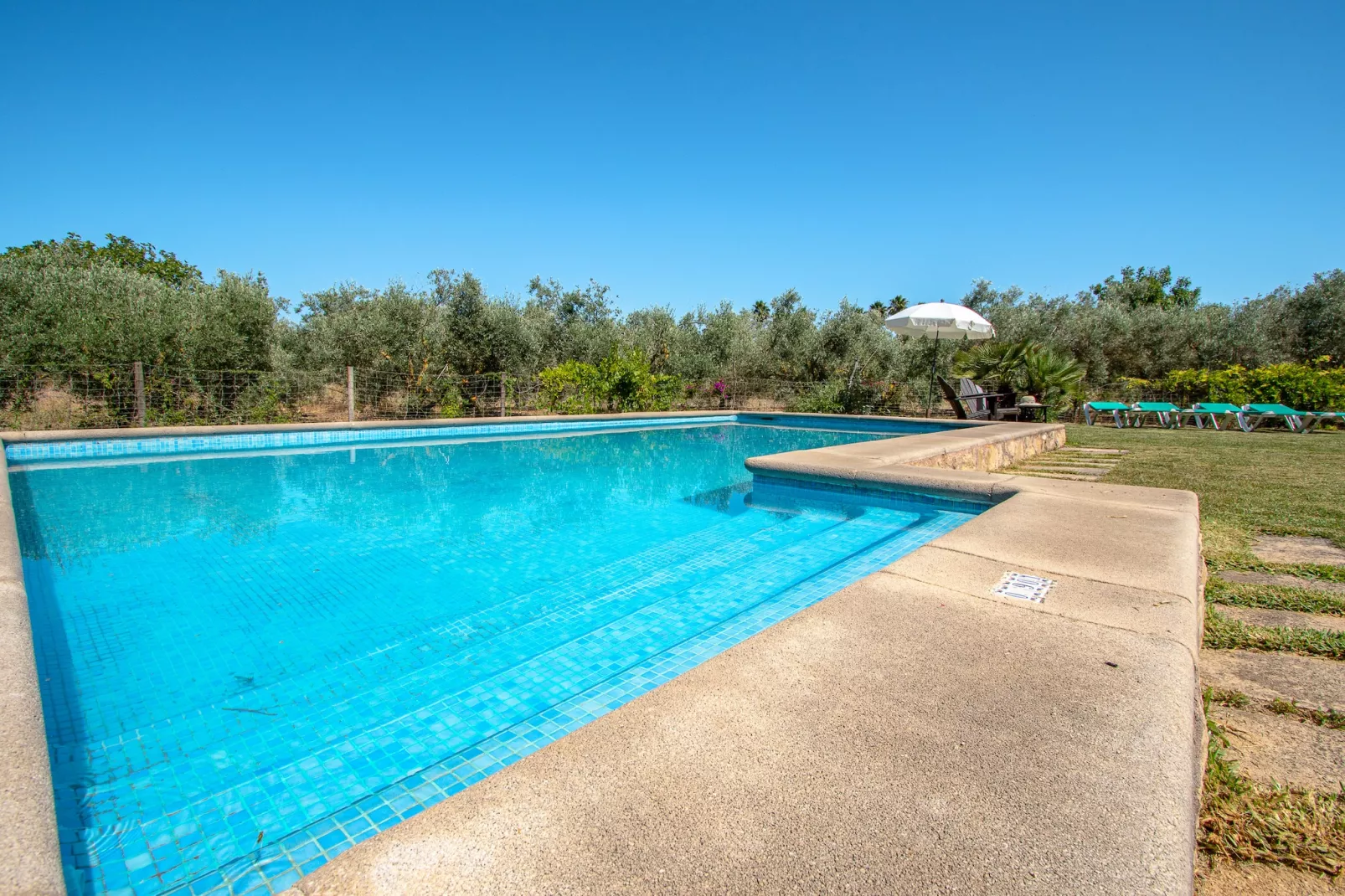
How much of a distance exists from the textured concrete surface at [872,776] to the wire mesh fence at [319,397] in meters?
12.6

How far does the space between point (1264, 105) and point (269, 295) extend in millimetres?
21192

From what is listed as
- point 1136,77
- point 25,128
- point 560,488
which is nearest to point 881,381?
point 1136,77

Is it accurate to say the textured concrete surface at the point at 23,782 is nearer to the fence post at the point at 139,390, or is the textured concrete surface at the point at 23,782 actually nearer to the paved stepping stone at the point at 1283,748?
the paved stepping stone at the point at 1283,748

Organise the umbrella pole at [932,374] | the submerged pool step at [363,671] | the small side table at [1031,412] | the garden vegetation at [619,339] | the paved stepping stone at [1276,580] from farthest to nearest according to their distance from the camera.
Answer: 1. the small side table at [1031,412]
2. the umbrella pole at [932,374]
3. the garden vegetation at [619,339]
4. the paved stepping stone at [1276,580]
5. the submerged pool step at [363,671]

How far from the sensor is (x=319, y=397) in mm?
13094

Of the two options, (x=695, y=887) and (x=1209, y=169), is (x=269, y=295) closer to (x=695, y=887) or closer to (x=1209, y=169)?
(x=695, y=887)

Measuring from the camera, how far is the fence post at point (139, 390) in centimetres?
1027

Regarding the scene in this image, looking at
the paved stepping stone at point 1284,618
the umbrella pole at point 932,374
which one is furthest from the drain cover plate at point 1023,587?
the umbrella pole at point 932,374

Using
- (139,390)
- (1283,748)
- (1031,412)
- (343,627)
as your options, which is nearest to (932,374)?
(1031,412)

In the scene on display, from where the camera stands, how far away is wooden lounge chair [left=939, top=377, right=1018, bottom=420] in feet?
40.8

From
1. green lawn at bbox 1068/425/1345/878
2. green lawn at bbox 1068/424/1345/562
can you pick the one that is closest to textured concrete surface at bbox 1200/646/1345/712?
green lawn at bbox 1068/425/1345/878

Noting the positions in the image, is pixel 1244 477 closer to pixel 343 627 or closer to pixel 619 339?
pixel 343 627

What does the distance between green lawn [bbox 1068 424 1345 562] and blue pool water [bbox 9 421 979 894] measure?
1.71 metres

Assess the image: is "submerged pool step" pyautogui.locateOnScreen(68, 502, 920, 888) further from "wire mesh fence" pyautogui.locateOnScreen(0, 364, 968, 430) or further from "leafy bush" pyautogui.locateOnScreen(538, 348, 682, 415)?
"leafy bush" pyautogui.locateOnScreen(538, 348, 682, 415)
